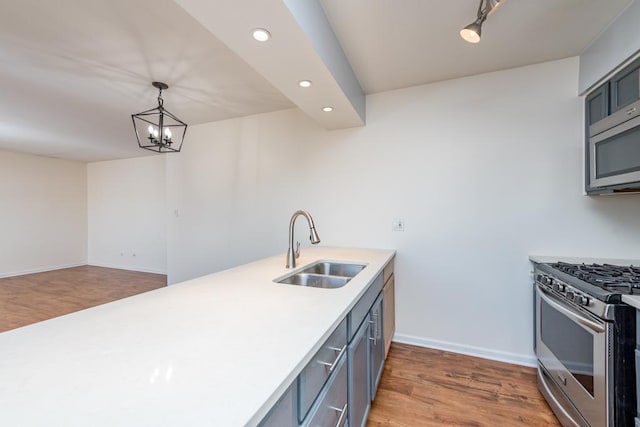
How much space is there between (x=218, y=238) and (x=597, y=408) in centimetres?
347

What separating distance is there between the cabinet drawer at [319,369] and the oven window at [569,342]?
125 centimetres

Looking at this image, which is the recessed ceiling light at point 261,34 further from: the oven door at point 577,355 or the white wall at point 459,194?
the oven door at point 577,355

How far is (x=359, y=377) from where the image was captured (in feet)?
4.51

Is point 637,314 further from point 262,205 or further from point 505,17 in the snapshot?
point 262,205

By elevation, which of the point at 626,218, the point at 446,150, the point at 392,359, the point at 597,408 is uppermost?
the point at 446,150

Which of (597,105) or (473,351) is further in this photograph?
(473,351)

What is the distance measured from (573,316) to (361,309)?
1135 millimetres

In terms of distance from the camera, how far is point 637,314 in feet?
3.79

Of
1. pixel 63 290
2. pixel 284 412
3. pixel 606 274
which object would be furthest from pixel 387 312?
pixel 63 290

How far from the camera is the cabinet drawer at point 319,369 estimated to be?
775mm

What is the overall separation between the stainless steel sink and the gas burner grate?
1.24 m

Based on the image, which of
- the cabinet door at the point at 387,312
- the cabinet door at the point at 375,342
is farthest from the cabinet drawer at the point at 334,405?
the cabinet door at the point at 387,312

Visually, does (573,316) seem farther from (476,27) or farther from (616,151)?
(476,27)

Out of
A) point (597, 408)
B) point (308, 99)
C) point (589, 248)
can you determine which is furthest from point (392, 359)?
point (308, 99)
